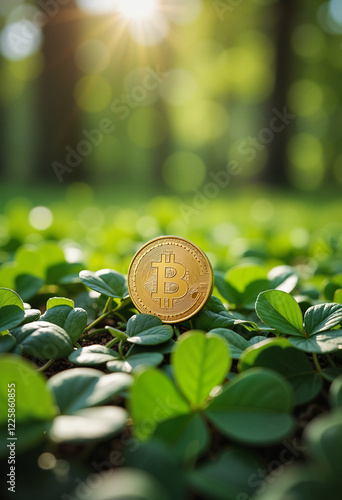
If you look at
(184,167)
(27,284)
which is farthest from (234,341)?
(184,167)

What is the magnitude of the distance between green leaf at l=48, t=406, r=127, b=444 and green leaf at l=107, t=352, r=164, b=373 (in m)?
0.17

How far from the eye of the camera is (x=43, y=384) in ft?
2.35

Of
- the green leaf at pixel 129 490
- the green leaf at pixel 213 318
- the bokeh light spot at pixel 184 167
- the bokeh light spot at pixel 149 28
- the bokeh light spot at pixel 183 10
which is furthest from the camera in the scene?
the bokeh light spot at pixel 184 167

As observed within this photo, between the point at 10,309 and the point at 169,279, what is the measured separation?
0.44 metres

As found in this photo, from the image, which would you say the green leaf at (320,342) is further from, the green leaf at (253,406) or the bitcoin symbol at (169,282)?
the bitcoin symbol at (169,282)

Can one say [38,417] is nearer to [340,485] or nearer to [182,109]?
[340,485]

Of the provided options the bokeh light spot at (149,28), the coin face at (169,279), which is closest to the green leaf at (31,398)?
the coin face at (169,279)

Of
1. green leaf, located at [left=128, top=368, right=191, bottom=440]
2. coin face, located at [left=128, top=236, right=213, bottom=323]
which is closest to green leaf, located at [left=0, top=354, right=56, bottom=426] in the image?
green leaf, located at [left=128, top=368, right=191, bottom=440]

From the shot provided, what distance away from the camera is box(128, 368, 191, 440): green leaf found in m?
0.73

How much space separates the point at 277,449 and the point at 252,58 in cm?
1427

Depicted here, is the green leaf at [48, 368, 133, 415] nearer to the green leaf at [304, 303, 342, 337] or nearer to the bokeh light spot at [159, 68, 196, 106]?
the green leaf at [304, 303, 342, 337]

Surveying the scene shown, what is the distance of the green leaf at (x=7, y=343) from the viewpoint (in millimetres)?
923

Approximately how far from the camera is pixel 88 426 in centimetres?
68

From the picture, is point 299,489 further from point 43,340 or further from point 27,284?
point 27,284
